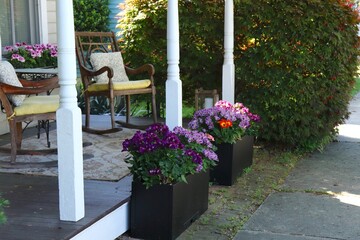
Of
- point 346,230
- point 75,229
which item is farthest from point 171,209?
point 346,230

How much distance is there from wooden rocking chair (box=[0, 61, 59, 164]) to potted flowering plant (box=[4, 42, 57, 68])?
1.35 m

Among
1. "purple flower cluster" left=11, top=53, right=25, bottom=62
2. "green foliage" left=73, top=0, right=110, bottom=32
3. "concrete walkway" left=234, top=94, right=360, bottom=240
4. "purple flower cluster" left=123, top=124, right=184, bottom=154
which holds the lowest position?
"concrete walkway" left=234, top=94, right=360, bottom=240

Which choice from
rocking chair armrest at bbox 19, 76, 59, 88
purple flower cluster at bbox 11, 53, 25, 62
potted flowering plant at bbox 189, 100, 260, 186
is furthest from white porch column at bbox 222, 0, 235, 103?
purple flower cluster at bbox 11, 53, 25, 62

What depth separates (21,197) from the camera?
→ 12.3ft

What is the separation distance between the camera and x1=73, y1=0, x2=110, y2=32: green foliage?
37.1 feet

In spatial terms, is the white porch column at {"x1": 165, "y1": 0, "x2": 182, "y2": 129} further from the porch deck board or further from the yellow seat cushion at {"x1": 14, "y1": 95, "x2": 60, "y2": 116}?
the yellow seat cushion at {"x1": 14, "y1": 95, "x2": 60, "y2": 116}

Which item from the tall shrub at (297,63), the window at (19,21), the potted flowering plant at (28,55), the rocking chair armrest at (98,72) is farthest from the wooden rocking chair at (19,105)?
the tall shrub at (297,63)

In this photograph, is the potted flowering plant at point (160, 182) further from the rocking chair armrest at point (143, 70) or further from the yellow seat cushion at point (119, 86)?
the rocking chair armrest at point (143, 70)

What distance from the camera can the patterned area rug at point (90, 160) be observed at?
175 inches

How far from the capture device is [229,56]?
5945mm

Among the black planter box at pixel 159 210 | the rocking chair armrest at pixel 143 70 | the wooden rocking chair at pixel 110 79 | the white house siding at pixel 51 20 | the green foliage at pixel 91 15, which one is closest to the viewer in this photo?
the black planter box at pixel 159 210

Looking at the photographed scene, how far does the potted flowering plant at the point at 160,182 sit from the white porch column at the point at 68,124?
52 centimetres

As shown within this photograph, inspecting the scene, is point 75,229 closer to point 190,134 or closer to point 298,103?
point 190,134

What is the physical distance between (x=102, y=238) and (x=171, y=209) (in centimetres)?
46
